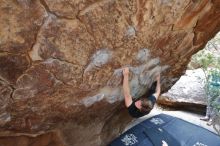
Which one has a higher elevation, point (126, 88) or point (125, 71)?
point (125, 71)

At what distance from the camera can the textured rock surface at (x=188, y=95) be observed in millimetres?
6098

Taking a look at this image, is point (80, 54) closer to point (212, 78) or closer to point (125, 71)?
point (125, 71)

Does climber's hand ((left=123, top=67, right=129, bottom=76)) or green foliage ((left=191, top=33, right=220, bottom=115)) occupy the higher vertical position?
climber's hand ((left=123, top=67, right=129, bottom=76))

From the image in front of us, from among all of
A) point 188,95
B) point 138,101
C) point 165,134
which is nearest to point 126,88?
point 138,101

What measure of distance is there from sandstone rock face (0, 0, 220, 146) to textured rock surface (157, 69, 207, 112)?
2.69 m

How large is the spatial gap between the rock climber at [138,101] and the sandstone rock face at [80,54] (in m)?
0.08

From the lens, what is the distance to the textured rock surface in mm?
6098

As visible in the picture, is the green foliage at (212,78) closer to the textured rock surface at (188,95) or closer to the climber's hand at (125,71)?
the textured rock surface at (188,95)

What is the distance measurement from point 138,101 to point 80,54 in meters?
1.16

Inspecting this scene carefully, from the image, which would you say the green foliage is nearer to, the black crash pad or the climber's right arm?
the black crash pad

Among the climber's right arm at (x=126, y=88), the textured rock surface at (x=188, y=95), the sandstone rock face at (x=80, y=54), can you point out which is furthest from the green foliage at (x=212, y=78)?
the climber's right arm at (x=126, y=88)

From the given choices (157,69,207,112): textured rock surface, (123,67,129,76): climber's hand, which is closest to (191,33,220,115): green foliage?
(157,69,207,112): textured rock surface

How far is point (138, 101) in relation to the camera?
3.36 m

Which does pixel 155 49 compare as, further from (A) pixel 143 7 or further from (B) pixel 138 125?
(B) pixel 138 125
